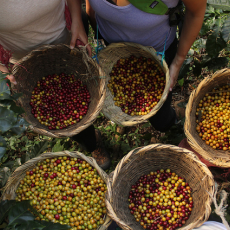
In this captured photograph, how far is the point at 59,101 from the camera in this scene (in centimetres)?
250

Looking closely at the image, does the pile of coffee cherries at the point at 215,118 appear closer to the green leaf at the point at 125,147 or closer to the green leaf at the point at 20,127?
the green leaf at the point at 125,147

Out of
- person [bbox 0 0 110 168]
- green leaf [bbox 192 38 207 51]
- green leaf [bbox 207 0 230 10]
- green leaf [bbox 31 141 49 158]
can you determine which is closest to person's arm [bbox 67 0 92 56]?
person [bbox 0 0 110 168]

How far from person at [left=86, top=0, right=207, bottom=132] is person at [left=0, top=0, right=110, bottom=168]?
0.25m

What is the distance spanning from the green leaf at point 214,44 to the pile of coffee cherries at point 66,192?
192 cm

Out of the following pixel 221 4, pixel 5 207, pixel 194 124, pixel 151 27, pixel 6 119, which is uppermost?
pixel 221 4

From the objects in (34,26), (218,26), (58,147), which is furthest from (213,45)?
(58,147)

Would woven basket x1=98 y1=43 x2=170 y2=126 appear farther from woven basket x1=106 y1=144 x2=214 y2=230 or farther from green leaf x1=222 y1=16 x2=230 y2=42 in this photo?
green leaf x1=222 y1=16 x2=230 y2=42

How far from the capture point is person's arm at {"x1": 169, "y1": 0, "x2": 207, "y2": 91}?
160cm

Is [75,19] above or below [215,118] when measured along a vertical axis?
above

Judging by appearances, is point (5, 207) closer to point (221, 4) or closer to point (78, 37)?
point (78, 37)

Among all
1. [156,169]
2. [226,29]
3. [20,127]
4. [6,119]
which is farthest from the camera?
[156,169]

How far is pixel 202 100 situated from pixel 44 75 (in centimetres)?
190

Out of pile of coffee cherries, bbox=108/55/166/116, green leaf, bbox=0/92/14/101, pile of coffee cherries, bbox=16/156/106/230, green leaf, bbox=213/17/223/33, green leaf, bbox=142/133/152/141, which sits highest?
green leaf, bbox=213/17/223/33

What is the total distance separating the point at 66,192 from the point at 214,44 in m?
2.30
